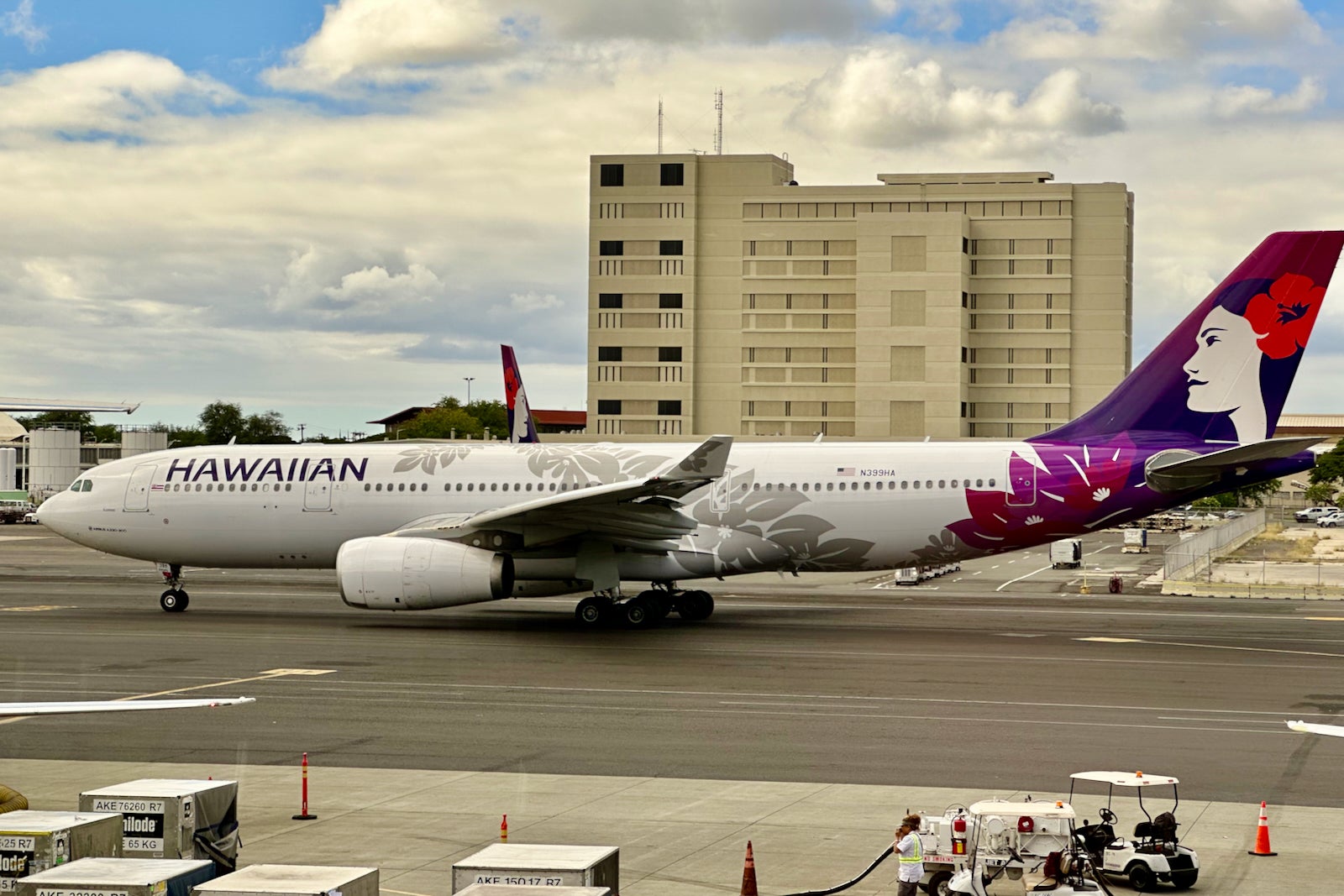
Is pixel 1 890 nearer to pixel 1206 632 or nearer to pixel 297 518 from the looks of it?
pixel 297 518

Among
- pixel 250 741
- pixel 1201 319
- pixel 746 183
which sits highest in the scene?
pixel 746 183

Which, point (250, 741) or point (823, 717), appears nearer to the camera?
point (250, 741)

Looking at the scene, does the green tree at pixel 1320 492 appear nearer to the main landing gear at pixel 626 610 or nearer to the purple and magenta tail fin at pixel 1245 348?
the purple and magenta tail fin at pixel 1245 348

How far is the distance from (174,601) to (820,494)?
17.2 meters

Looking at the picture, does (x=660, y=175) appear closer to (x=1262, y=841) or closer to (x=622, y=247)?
(x=622, y=247)

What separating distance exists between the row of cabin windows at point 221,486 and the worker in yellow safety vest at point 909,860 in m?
26.8

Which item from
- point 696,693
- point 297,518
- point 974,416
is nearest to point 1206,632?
point 696,693

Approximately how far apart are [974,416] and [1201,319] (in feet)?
351

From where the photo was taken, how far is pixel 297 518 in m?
36.1

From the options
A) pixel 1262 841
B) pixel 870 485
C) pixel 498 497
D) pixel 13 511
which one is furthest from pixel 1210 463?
pixel 13 511

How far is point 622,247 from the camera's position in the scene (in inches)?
5561

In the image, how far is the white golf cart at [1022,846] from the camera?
1188 cm

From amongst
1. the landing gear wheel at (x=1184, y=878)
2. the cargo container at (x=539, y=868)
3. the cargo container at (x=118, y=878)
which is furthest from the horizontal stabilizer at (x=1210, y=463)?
the cargo container at (x=118, y=878)

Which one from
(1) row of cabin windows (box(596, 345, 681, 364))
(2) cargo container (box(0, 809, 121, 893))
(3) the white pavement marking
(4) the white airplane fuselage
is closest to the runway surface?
(4) the white airplane fuselage
